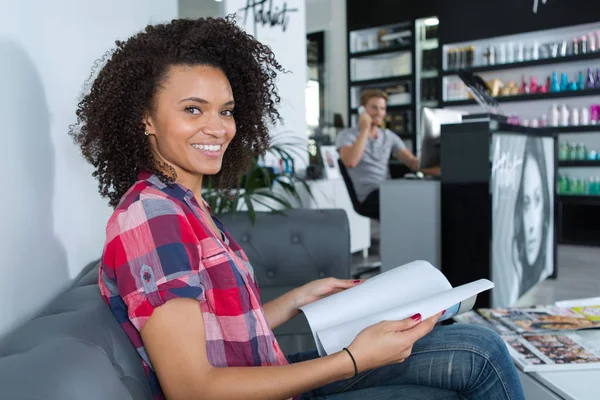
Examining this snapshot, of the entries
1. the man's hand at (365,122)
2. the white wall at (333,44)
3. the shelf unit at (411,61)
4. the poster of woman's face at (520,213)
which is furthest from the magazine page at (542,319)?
the white wall at (333,44)

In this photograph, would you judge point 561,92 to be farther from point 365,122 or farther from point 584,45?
point 365,122

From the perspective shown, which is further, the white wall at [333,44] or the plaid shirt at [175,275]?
the white wall at [333,44]

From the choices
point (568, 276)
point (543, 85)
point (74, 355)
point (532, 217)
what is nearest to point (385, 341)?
point (74, 355)

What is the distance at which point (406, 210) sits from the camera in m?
2.98

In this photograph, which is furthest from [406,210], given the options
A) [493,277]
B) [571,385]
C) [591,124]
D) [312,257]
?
[591,124]

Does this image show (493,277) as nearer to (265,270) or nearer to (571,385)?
(265,270)

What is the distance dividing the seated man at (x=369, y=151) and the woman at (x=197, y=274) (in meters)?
2.75

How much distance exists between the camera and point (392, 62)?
6906 millimetres

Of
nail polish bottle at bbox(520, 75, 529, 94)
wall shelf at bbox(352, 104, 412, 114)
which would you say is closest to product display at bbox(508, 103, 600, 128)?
nail polish bottle at bbox(520, 75, 529, 94)

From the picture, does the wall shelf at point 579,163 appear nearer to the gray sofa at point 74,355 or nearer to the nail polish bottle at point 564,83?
the nail polish bottle at point 564,83

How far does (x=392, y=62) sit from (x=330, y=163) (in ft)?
8.27

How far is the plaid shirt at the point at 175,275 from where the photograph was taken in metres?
0.83

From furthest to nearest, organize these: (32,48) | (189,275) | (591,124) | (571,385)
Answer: (591,124) < (571,385) < (32,48) < (189,275)

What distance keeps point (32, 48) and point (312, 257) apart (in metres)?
1.31
